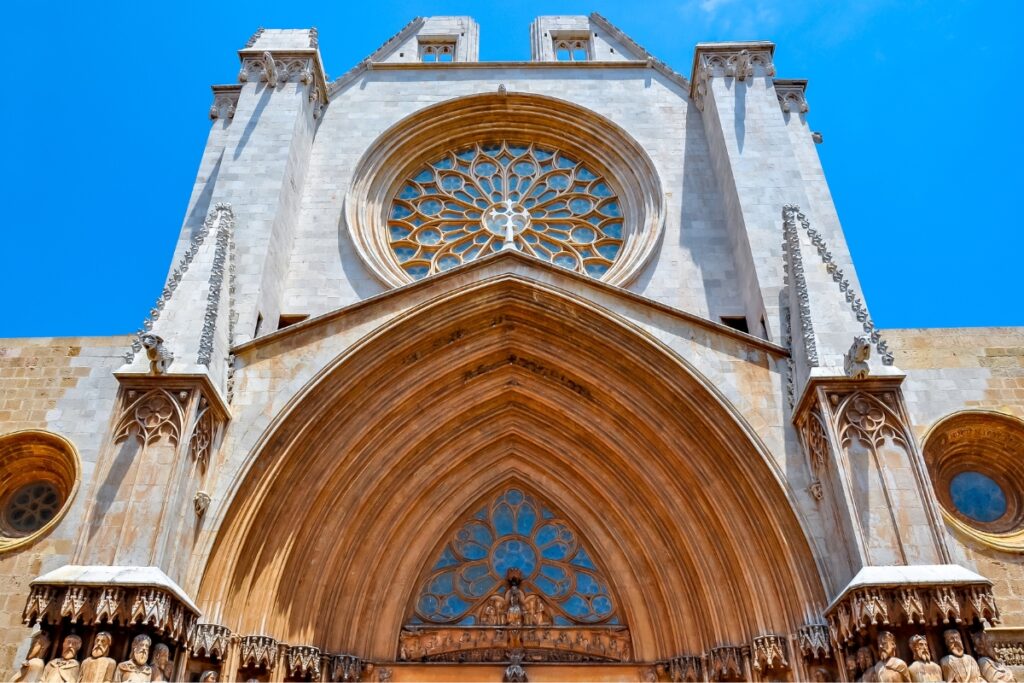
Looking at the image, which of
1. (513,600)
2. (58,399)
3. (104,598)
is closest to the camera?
(104,598)

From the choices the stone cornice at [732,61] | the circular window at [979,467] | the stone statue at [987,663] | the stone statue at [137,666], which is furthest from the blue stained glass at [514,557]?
the stone cornice at [732,61]

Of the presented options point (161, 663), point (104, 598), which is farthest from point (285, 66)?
point (161, 663)

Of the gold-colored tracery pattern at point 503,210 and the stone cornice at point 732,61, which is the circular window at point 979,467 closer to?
the gold-colored tracery pattern at point 503,210

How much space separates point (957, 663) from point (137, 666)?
626 cm

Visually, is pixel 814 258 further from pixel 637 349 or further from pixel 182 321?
pixel 182 321

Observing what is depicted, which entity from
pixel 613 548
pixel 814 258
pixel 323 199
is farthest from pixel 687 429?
pixel 323 199

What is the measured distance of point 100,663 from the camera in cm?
649

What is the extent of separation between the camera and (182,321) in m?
8.45

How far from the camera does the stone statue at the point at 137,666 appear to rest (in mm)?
6504

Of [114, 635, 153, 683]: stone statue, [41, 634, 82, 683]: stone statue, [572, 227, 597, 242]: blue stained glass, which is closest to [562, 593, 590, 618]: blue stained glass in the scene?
[114, 635, 153, 683]: stone statue

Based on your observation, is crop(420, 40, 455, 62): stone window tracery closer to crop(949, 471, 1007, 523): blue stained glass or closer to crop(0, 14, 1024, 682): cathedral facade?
crop(0, 14, 1024, 682): cathedral facade

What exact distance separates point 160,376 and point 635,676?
5514 millimetres

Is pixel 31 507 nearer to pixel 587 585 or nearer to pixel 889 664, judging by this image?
pixel 587 585

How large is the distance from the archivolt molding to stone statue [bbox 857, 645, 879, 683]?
20.0 ft
